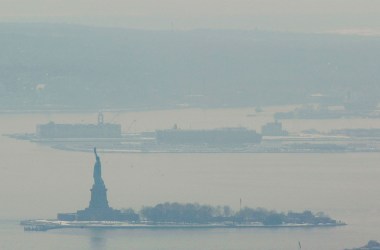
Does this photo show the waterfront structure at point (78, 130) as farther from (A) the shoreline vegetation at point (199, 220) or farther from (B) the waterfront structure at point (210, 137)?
(A) the shoreline vegetation at point (199, 220)

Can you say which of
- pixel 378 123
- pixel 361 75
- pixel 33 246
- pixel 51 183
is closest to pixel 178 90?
pixel 361 75

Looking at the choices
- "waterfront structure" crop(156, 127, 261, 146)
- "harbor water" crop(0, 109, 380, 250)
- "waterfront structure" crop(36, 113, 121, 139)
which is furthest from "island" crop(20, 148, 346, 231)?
"waterfront structure" crop(36, 113, 121, 139)

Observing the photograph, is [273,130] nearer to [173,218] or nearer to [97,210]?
[97,210]

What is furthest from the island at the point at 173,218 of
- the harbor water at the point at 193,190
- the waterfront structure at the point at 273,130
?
the waterfront structure at the point at 273,130

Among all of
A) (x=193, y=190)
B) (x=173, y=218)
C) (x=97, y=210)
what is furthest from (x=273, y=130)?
(x=173, y=218)

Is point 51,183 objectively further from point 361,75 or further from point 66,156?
point 361,75

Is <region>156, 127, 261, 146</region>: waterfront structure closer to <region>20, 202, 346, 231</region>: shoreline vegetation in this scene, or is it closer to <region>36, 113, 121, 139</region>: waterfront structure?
<region>36, 113, 121, 139</region>: waterfront structure
